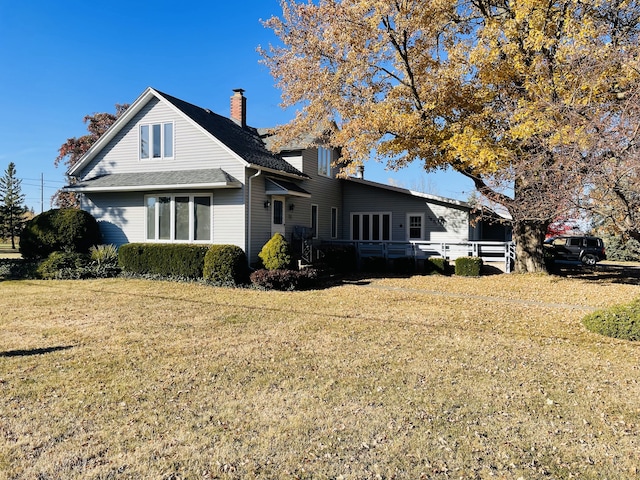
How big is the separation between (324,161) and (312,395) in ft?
54.2

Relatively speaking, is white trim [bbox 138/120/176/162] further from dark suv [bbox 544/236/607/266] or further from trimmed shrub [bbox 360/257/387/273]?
dark suv [bbox 544/236/607/266]

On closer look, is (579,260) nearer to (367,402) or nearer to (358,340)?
(358,340)

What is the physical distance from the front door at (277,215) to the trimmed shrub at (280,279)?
3.24m

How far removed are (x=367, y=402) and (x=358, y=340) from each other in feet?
8.37

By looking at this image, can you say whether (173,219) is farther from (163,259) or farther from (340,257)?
(340,257)

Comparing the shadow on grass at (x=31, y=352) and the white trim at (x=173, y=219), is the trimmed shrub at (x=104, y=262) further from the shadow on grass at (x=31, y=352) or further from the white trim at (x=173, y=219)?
the shadow on grass at (x=31, y=352)

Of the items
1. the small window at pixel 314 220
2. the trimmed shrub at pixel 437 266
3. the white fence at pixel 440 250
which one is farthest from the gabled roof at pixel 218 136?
the trimmed shrub at pixel 437 266

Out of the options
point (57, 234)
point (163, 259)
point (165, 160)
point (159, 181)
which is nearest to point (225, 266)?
point (163, 259)

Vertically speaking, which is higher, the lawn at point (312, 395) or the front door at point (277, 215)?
the front door at point (277, 215)

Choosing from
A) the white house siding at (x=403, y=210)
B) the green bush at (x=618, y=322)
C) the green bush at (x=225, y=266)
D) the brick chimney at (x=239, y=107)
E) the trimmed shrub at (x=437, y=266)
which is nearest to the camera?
the green bush at (x=618, y=322)

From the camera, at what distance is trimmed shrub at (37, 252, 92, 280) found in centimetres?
1476

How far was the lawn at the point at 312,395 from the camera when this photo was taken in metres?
3.34

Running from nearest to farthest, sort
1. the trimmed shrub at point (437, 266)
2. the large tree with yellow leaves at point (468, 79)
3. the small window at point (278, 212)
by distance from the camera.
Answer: the large tree with yellow leaves at point (468, 79) < the small window at point (278, 212) < the trimmed shrub at point (437, 266)

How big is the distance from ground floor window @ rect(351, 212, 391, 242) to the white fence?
1.16 metres
